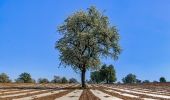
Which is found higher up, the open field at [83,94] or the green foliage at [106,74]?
the green foliage at [106,74]

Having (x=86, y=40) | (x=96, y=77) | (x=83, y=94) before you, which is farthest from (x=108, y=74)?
(x=83, y=94)

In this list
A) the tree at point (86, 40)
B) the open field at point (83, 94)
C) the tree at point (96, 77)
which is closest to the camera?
the open field at point (83, 94)

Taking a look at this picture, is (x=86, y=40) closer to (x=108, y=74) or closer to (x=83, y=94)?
(x=83, y=94)

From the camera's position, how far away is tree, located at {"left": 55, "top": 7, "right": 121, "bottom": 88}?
202ft

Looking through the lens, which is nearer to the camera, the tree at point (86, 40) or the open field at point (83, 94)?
the open field at point (83, 94)

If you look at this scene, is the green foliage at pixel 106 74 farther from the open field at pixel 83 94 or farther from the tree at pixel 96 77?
the open field at pixel 83 94

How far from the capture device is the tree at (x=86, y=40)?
61.5 meters

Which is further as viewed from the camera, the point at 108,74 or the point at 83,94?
the point at 108,74

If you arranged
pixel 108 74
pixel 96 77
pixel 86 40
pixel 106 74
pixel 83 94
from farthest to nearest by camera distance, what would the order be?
pixel 96 77, pixel 106 74, pixel 108 74, pixel 86 40, pixel 83 94

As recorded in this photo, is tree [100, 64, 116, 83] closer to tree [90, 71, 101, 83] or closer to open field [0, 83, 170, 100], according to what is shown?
tree [90, 71, 101, 83]

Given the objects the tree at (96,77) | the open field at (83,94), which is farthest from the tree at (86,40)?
the tree at (96,77)

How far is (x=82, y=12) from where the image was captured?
2501 inches

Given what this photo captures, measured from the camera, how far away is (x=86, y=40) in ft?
201

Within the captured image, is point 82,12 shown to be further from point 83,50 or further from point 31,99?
point 31,99
